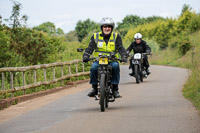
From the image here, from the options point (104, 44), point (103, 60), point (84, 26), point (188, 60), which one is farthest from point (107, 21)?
point (84, 26)

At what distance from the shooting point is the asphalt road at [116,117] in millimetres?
8375

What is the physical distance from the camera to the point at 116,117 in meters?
9.77

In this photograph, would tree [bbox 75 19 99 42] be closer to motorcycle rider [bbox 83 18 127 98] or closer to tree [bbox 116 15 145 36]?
tree [bbox 116 15 145 36]

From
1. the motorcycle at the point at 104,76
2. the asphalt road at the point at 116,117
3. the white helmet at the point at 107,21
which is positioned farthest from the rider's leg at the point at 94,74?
the white helmet at the point at 107,21

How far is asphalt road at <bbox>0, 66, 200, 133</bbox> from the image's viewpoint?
838cm

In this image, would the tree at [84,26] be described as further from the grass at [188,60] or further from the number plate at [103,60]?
the number plate at [103,60]

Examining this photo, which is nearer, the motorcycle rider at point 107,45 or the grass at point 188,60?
the motorcycle rider at point 107,45

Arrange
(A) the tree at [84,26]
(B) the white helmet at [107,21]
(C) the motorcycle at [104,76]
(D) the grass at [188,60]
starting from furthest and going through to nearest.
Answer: (A) the tree at [84,26]
(D) the grass at [188,60]
(B) the white helmet at [107,21]
(C) the motorcycle at [104,76]

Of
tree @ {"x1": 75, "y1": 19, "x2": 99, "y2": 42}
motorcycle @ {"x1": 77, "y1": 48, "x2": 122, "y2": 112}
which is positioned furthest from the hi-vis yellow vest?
tree @ {"x1": 75, "y1": 19, "x2": 99, "y2": 42}

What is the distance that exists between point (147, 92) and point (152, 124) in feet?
22.5

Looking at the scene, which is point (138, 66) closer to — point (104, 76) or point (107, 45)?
point (107, 45)

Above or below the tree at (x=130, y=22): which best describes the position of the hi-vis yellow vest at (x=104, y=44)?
below

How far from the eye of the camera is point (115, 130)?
321 inches

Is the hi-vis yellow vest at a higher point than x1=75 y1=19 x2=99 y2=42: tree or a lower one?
lower
